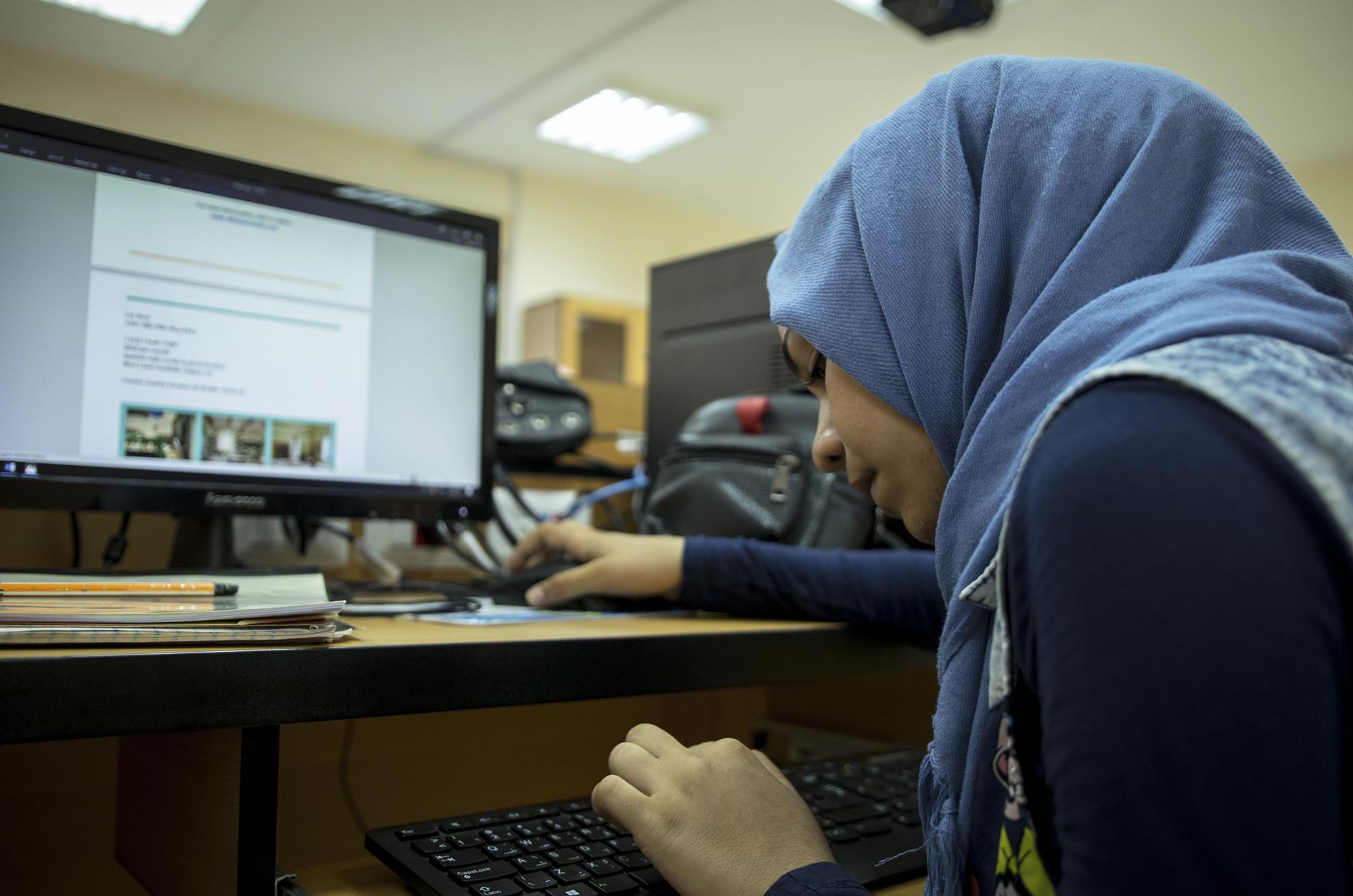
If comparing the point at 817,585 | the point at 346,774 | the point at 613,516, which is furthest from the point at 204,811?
the point at 613,516

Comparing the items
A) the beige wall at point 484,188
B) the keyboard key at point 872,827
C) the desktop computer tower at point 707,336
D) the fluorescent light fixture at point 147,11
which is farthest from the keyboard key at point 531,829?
the beige wall at point 484,188

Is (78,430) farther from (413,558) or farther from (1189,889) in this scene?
(1189,889)

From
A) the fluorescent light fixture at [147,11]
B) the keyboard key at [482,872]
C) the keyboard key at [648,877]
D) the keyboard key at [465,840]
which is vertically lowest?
the keyboard key at [648,877]

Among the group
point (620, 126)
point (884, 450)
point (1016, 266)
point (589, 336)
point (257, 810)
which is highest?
point (620, 126)

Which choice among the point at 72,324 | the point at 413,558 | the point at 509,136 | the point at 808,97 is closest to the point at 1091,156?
the point at 72,324

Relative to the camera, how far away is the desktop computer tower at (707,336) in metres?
1.25

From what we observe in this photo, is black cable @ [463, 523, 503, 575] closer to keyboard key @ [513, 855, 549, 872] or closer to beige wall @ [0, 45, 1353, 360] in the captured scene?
keyboard key @ [513, 855, 549, 872]

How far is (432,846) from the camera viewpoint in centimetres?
58

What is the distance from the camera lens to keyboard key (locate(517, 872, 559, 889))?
0.54 m

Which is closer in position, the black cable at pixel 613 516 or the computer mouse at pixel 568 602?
the computer mouse at pixel 568 602

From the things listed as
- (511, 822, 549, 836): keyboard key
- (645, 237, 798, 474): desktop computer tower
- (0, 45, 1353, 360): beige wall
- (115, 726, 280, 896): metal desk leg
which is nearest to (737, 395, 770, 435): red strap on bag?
(645, 237, 798, 474): desktop computer tower

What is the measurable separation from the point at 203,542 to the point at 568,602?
13.9 inches

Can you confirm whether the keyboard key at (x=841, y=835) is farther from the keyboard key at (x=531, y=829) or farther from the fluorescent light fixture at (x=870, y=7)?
the fluorescent light fixture at (x=870, y=7)

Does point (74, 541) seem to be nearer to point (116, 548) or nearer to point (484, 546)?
point (116, 548)
